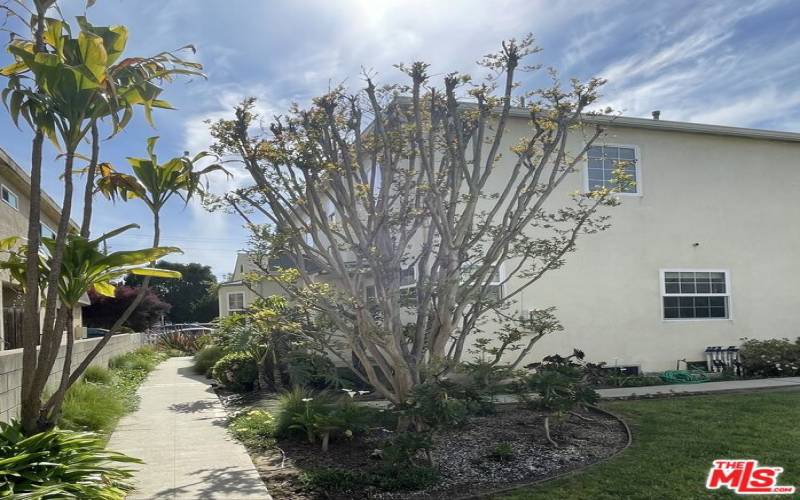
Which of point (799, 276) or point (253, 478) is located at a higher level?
point (799, 276)

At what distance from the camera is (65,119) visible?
5566 mm

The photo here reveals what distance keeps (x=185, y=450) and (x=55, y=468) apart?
9.65 feet

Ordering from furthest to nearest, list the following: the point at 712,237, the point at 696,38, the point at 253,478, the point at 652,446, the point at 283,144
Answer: the point at 712,237
the point at 696,38
the point at 283,144
the point at 652,446
the point at 253,478

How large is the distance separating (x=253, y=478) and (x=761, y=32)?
972 centimetres

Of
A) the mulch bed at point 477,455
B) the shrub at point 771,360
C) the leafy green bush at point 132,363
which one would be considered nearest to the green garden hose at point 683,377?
the shrub at point 771,360

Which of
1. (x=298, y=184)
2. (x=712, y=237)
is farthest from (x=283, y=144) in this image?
(x=712, y=237)

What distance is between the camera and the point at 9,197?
14.9m

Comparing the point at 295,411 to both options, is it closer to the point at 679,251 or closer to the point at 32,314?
the point at 32,314

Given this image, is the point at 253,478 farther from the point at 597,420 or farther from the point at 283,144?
the point at 597,420

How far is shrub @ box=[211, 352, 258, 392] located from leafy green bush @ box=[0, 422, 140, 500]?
24.5ft

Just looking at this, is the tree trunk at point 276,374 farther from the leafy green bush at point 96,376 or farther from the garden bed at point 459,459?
the garden bed at point 459,459

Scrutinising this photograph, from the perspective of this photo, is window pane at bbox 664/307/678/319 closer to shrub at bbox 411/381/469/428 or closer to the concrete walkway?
shrub at bbox 411/381/469/428

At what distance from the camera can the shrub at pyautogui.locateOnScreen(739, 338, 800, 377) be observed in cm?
1345

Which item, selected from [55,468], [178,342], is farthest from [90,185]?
[178,342]
